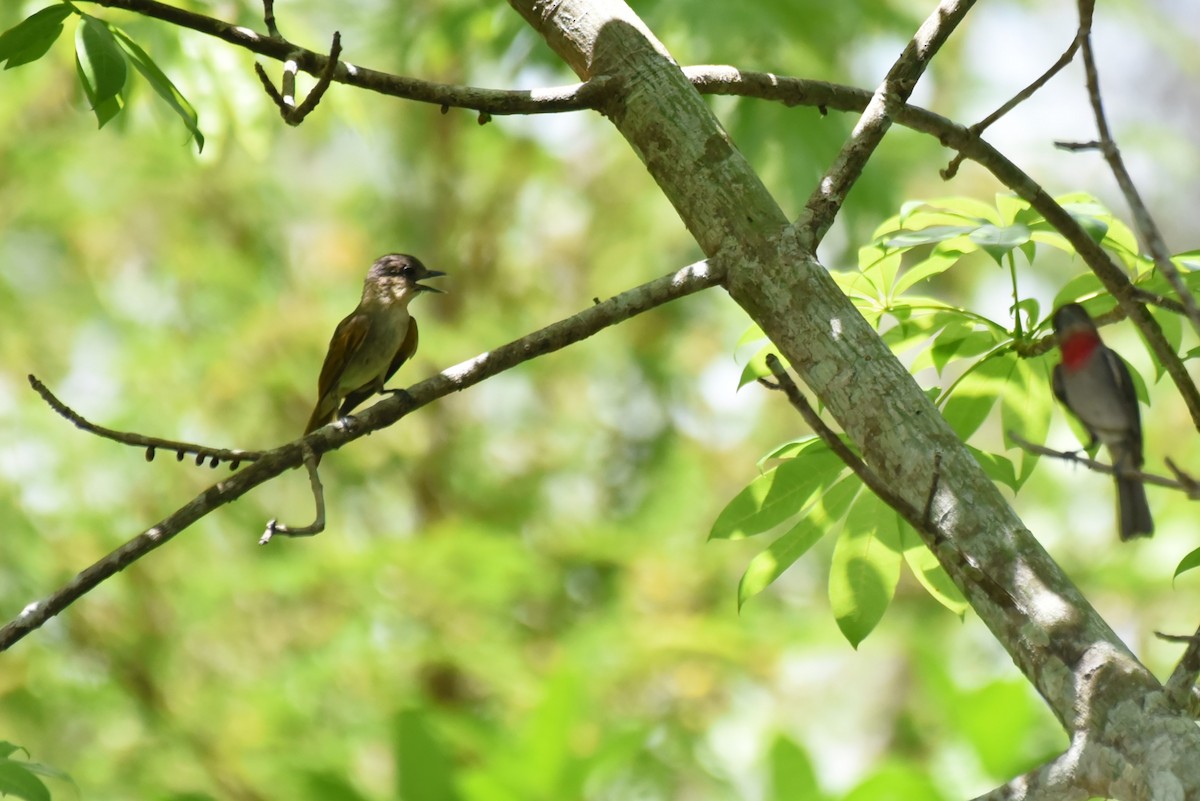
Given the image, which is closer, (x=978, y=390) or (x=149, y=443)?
(x=149, y=443)

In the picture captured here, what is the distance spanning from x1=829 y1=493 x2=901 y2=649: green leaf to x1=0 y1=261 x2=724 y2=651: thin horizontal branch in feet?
1.84

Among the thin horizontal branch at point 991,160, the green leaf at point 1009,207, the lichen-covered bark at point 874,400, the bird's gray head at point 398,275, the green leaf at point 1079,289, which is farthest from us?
the bird's gray head at point 398,275

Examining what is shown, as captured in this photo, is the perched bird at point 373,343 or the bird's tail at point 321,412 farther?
the bird's tail at point 321,412

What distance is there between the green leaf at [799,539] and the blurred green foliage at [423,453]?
245 cm

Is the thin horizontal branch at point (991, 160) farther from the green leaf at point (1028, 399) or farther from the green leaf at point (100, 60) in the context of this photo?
the green leaf at point (100, 60)

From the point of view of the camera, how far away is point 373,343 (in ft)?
13.0

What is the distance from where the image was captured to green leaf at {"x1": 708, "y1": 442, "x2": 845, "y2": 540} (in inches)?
80.9

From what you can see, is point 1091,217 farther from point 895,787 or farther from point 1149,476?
point 895,787

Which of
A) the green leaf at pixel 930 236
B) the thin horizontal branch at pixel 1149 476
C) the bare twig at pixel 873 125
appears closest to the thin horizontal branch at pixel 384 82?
the bare twig at pixel 873 125

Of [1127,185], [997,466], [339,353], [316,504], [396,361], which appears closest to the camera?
[1127,185]

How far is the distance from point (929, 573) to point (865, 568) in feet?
0.42

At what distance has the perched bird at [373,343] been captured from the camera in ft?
13.0

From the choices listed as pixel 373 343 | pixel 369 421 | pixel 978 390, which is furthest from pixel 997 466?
pixel 373 343

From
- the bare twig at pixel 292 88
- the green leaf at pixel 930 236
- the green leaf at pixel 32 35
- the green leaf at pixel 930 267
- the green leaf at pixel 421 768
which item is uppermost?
the green leaf at pixel 32 35
